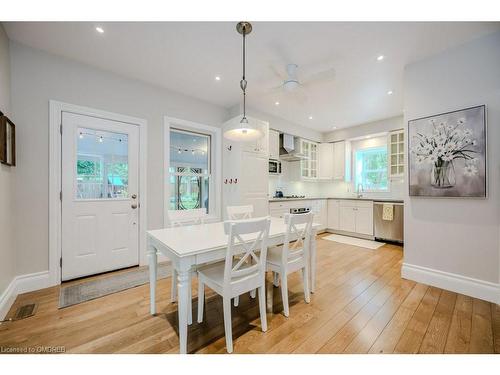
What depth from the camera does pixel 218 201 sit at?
12.3 feet

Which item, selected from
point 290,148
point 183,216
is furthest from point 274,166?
point 183,216

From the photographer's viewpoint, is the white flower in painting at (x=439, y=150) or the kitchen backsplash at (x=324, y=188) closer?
the white flower in painting at (x=439, y=150)

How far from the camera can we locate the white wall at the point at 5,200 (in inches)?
73.7

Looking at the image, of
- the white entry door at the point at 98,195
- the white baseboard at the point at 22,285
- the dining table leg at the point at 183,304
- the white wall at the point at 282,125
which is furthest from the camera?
the white wall at the point at 282,125

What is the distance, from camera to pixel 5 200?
6.38 ft

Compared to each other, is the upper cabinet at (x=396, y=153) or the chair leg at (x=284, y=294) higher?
the upper cabinet at (x=396, y=153)


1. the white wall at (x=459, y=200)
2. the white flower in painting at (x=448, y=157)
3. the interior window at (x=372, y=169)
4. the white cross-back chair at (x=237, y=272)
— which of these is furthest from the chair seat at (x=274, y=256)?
the interior window at (x=372, y=169)

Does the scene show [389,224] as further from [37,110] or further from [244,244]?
[37,110]

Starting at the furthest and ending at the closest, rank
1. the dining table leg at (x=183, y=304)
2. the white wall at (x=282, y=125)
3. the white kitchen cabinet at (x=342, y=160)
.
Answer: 1. the white kitchen cabinet at (x=342, y=160)
2. the white wall at (x=282, y=125)
3. the dining table leg at (x=183, y=304)

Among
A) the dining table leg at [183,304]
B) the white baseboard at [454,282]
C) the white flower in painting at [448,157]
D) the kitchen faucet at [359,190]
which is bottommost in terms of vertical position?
the white baseboard at [454,282]

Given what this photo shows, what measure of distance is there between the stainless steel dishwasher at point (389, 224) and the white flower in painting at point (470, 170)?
6.31 ft

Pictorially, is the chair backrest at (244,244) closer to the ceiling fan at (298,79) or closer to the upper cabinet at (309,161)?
the ceiling fan at (298,79)

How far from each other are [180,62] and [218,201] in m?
2.17
